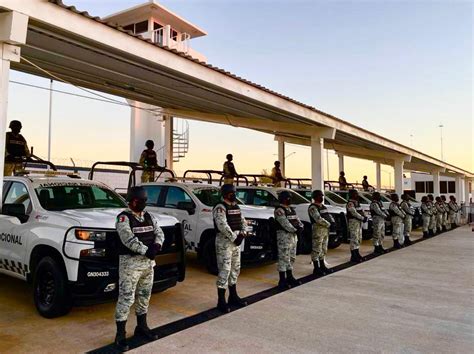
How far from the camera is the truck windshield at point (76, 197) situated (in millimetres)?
5344

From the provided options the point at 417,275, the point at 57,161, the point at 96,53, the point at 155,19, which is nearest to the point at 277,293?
the point at 417,275

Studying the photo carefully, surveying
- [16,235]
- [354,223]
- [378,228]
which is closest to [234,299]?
[16,235]

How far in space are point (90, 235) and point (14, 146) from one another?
14.7 ft

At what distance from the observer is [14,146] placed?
772 centimetres

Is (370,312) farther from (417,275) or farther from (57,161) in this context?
(57,161)

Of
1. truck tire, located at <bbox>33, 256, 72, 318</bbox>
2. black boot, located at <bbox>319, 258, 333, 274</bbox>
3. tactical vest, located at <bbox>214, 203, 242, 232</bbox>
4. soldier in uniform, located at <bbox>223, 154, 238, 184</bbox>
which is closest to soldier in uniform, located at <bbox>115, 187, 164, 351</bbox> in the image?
truck tire, located at <bbox>33, 256, 72, 318</bbox>

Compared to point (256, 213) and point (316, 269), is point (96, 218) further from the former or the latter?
point (316, 269)

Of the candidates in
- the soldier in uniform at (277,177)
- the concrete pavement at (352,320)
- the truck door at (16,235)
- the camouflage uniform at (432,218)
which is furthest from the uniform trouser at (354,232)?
the camouflage uniform at (432,218)

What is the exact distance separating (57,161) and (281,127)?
14.2m

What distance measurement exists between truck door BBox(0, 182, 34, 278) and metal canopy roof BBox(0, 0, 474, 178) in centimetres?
195

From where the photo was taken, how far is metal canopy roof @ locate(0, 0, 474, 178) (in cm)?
553

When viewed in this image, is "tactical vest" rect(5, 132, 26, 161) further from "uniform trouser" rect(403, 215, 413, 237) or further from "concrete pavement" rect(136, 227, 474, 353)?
"uniform trouser" rect(403, 215, 413, 237)

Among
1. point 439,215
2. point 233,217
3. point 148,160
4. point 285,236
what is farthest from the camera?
point 439,215

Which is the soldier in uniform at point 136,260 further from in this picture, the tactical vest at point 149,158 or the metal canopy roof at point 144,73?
the tactical vest at point 149,158
